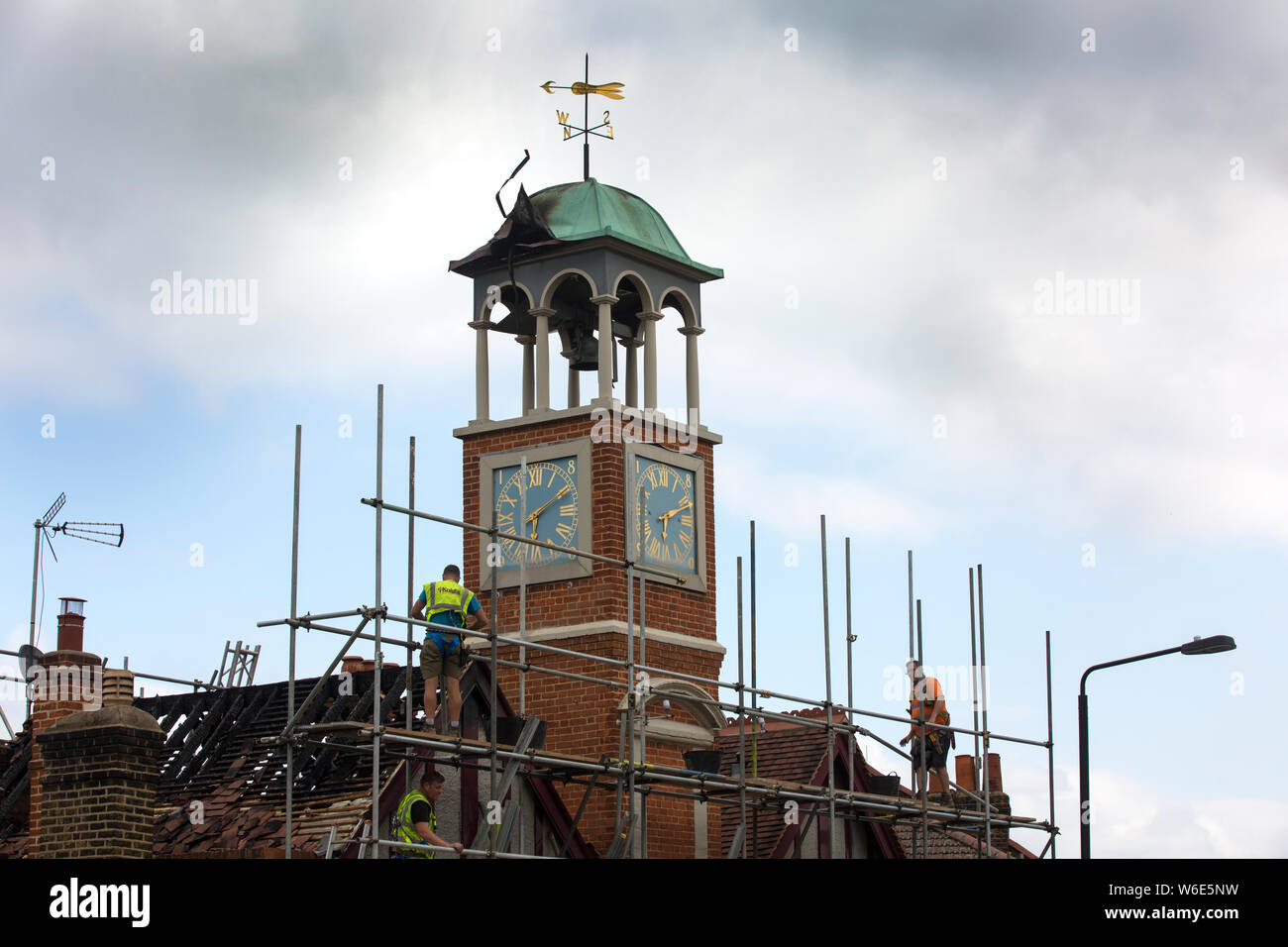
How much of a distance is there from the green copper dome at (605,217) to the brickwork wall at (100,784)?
9.00 metres

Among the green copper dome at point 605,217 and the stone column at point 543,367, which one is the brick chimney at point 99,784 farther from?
the green copper dome at point 605,217

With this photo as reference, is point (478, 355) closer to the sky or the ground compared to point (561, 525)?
closer to the sky

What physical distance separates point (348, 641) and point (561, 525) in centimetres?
673

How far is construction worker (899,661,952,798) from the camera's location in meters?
27.2

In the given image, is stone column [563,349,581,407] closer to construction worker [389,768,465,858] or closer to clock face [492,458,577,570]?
clock face [492,458,577,570]

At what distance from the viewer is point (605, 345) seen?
87.6ft

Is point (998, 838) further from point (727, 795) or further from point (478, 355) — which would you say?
point (478, 355)

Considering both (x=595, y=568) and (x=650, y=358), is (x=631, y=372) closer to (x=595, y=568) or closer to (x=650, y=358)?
(x=650, y=358)

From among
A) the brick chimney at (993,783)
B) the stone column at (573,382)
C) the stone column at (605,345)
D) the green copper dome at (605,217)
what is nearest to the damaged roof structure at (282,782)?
the stone column at (605,345)

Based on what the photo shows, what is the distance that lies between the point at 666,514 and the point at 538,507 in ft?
5.54

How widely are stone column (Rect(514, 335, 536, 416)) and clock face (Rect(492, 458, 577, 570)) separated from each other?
1579 mm

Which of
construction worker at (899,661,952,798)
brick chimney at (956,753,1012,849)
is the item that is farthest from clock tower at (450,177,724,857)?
brick chimney at (956,753,1012,849)
